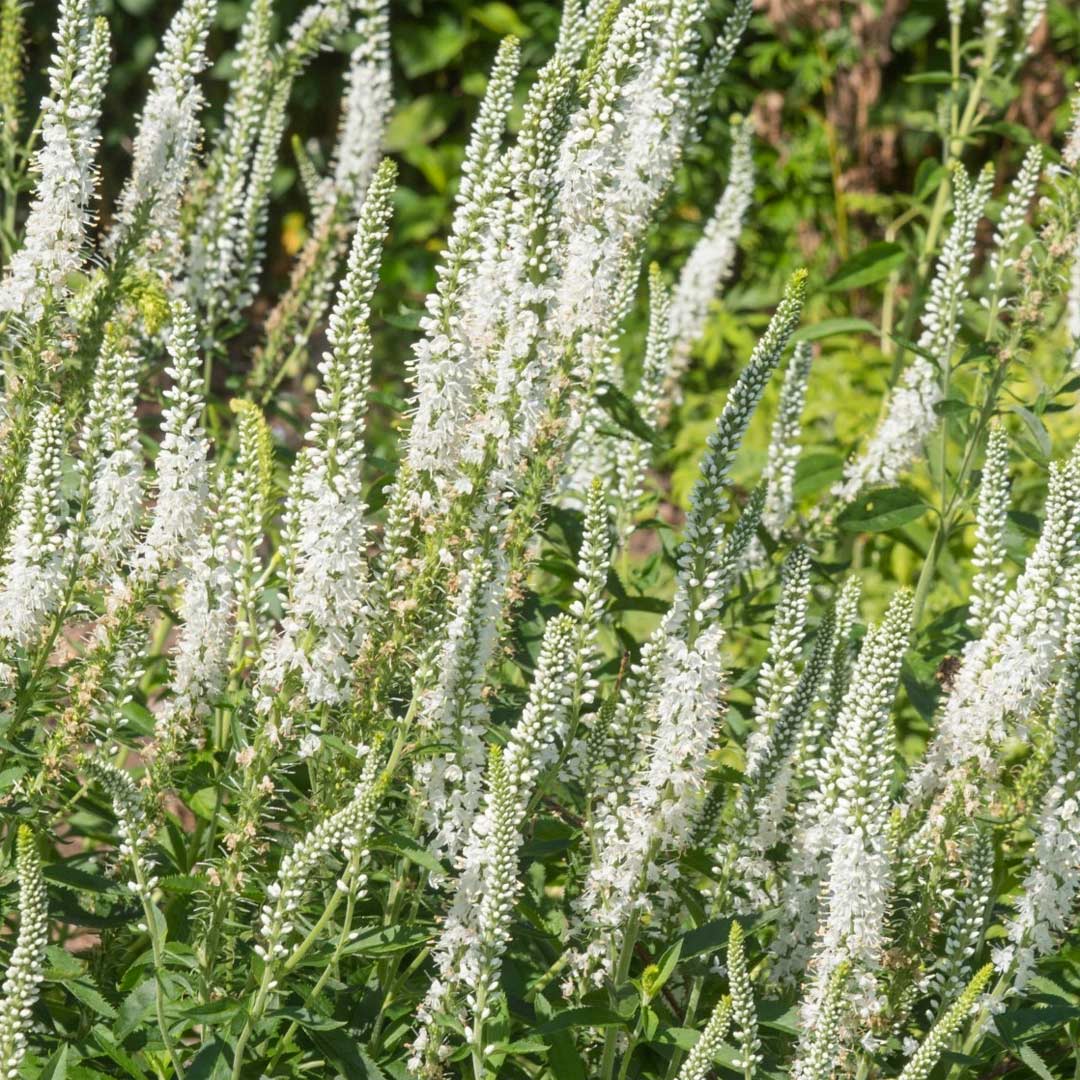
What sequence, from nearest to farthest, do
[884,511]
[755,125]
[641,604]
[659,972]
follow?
[659,972] < [641,604] < [884,511] < [755,125]

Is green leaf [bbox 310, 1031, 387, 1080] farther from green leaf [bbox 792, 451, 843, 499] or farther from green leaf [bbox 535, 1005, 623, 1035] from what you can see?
green leaf [bbox 792, 451, 843, 499]

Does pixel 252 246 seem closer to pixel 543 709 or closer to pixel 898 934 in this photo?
pixel 543 709

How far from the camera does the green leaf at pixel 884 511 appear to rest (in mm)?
5023

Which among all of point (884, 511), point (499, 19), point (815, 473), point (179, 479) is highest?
point (499, 19)

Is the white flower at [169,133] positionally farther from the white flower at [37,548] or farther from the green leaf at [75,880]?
the green leaf at [75,880]

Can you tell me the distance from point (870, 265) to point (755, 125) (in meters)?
5.62

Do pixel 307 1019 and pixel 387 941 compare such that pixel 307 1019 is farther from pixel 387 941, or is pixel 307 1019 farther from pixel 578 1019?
pixel 578 1019

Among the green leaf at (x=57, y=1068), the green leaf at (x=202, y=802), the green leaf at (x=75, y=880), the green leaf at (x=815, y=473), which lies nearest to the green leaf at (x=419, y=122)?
the green leaf at (x=815, y=473)

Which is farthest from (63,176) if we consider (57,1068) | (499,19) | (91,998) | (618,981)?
(499,19)

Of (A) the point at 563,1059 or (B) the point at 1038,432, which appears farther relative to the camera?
(B) the point at 1038,432

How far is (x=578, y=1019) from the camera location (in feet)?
11.4

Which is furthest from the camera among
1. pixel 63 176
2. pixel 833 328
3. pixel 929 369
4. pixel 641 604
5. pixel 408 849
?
pixel 833 328

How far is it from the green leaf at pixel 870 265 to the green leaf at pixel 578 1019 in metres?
3.21

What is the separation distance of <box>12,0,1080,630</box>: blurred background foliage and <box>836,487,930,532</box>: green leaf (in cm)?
538
